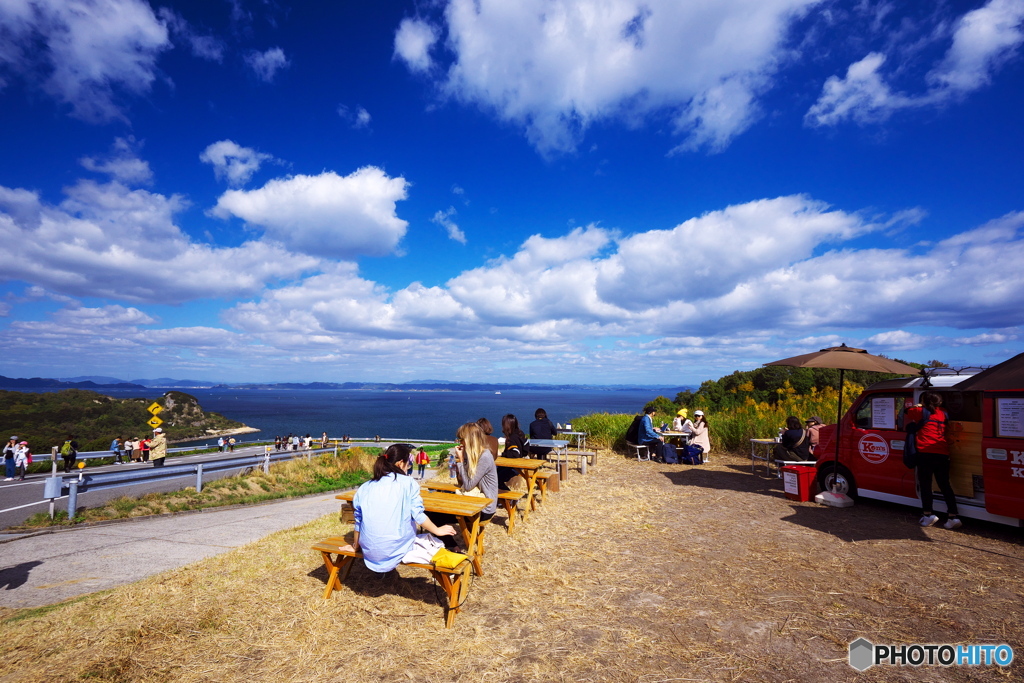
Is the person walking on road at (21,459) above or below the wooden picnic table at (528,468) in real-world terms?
below

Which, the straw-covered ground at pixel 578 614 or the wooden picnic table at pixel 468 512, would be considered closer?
the straw-covered ground at pixel 578 614

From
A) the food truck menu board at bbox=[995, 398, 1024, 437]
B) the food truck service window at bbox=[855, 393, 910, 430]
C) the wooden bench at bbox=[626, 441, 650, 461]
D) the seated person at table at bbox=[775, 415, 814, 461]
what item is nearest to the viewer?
the food truck menu board at bbox=[995, 398, 1024, 437]

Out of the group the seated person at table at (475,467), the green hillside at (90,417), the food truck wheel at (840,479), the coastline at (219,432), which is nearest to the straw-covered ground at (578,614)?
the seated person at table at (475,467)

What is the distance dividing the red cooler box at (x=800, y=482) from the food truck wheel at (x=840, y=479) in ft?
0.65

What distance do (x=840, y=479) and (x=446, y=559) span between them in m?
7.77

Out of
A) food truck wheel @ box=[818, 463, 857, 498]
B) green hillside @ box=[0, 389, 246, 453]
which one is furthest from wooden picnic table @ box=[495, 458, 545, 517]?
green hillside @ box=[0, 389, 246, 453]

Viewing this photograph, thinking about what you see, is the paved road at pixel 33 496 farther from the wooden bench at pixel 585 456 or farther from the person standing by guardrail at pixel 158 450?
the wooden bench at pixel 585 456

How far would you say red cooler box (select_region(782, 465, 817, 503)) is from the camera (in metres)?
8.73

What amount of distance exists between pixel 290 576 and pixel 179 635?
4.64 ft

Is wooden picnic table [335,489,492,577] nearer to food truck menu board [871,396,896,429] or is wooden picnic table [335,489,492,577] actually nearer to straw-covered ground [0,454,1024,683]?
straw-covered ground [0,454,1024,683]

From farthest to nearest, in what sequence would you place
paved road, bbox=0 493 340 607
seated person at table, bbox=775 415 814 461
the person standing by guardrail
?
1. the person standing by guardrail
2. seated person at table, bbox=775 415 814 461
3. paved road, bbox=0 493 340 607

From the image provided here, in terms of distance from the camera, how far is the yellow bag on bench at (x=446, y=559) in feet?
13.6

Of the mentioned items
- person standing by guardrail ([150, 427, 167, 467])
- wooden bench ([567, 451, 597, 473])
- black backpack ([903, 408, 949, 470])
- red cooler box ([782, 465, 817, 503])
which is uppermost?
black backpack ([903, 408, 949, 470])

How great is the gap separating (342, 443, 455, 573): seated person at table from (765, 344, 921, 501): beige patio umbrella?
714 centimetres
